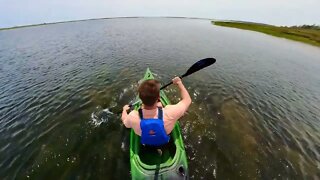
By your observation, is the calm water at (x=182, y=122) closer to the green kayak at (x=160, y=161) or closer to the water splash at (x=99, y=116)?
the water splash at (x=99, y=116)

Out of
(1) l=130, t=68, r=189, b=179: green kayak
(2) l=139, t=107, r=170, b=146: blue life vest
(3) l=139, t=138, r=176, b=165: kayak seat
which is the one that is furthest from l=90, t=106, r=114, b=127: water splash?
(2) l=139, t=107, r=170, b=146: blue life vest

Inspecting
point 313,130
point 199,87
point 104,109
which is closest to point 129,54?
point 199,87

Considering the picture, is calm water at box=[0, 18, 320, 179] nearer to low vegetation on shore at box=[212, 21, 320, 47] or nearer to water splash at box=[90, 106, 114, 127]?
water splash at box=[90, 106, 114, 127]

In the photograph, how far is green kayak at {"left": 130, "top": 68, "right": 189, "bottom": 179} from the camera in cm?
673

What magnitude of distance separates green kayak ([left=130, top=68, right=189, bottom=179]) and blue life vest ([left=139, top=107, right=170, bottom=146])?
743mm

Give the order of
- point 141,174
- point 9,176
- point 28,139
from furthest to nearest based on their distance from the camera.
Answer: point 28,139
point 9,176
point 141,174

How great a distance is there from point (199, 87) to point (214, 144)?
23.9 feet

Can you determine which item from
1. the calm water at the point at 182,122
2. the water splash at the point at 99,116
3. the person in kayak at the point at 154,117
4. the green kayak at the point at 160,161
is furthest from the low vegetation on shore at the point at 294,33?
the person in kayak at the point at 154,117

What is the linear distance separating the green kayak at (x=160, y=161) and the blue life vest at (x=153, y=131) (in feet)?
2.44

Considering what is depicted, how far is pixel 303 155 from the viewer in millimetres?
9828

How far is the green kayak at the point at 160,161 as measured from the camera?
6.73 m

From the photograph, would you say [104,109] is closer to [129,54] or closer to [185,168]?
[185,168]

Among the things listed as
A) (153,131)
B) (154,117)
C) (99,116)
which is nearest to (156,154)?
(153,131)

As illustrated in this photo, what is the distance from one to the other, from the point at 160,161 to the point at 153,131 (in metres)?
1.74
